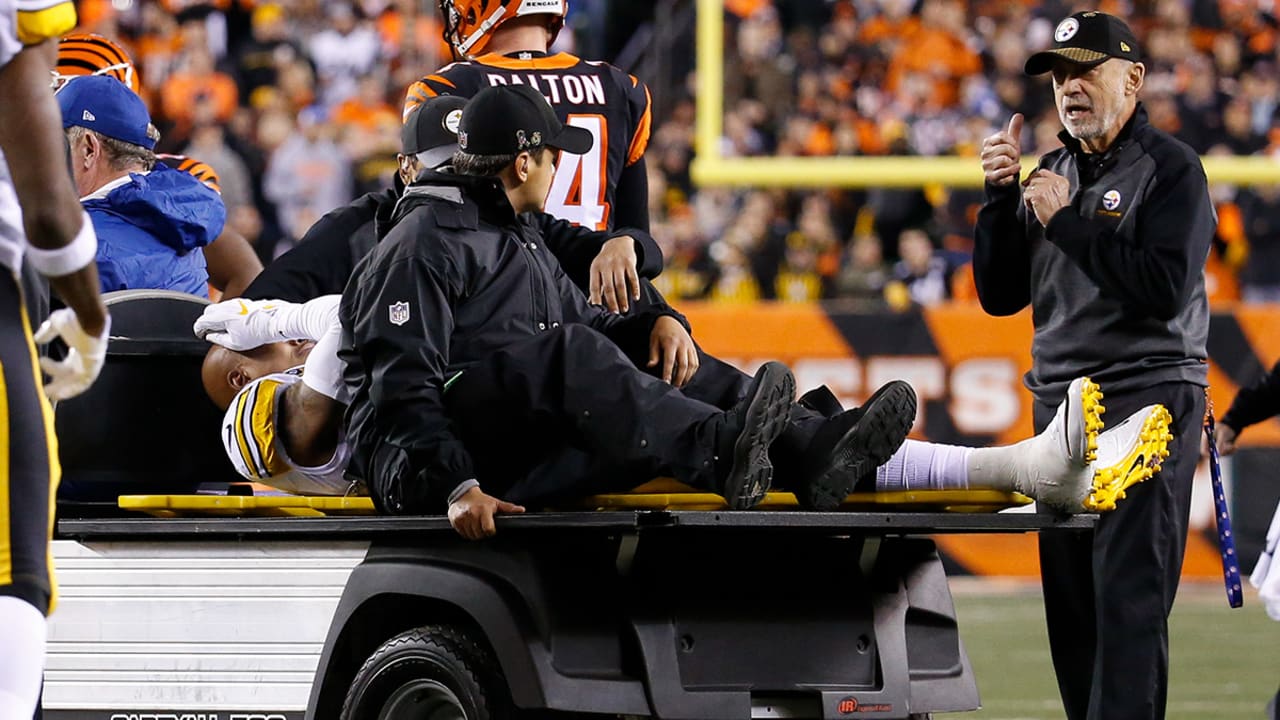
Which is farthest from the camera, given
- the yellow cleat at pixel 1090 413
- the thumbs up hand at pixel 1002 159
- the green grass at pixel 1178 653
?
the green grass at pixel 1178 653

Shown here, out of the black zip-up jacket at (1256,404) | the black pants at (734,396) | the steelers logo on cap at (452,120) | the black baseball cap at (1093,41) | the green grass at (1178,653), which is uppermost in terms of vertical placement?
the black baseball cap at (1093,41)

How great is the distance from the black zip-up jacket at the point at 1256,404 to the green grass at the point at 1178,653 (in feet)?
3.51

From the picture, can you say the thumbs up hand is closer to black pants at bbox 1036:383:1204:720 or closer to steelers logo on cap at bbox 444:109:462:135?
black pants at bbox 1036:383:1204:720

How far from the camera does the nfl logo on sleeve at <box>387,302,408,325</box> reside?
15.5ft

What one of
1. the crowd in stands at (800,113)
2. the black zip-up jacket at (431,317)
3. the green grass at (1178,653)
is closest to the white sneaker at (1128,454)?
the black zip-up jacket at (431,317)

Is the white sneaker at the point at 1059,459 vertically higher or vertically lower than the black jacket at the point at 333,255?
lower

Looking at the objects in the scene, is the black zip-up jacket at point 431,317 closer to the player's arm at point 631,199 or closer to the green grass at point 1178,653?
the player's arm at point 631,199

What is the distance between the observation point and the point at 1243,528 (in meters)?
11.9

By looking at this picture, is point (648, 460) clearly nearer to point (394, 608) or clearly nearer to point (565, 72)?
point (394, 608)

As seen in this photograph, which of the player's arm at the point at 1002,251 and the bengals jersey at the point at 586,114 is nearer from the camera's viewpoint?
the player's arm at the point at 1002,251

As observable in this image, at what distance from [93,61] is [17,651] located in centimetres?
418

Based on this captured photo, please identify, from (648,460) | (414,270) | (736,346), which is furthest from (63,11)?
(736,346)

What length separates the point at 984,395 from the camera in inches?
483

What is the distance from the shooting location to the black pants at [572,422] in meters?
4.66
